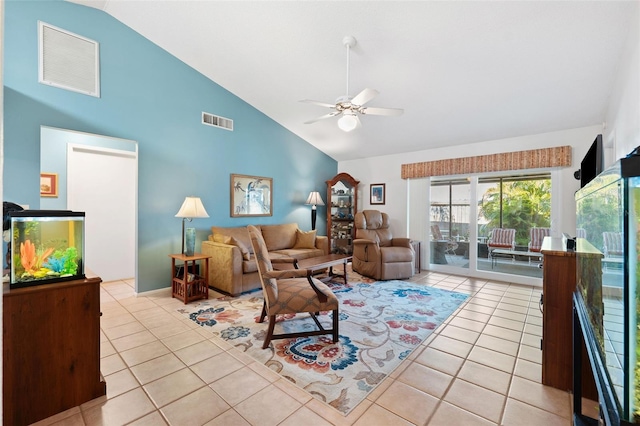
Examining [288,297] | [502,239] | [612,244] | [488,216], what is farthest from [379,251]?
[612,244]

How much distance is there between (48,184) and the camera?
12.6ft

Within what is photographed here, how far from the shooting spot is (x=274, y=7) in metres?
2.86

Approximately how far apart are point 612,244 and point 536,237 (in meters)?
4.46

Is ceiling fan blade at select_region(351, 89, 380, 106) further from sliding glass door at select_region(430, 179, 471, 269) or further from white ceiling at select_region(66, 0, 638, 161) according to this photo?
sliding glass door at select_region(430, 179, 471, 269)

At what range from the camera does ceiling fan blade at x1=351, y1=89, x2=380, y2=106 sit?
2557mm

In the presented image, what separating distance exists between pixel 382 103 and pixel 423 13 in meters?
1.51

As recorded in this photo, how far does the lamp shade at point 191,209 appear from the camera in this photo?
12.4 feet

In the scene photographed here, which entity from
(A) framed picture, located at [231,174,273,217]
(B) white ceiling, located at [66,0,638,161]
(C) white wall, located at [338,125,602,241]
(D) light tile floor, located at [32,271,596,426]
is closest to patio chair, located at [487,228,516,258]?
(C) white wall, located at [338,125,602,241]

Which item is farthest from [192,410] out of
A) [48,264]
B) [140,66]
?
[140,66]

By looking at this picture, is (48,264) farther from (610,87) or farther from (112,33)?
(610,87)

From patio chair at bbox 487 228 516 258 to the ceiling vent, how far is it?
20.7 ft

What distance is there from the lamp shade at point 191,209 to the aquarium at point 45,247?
6.37 feet

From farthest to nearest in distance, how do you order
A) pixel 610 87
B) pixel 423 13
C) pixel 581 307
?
pixel 610 87 < pixel 423 13 < pixel 581 307

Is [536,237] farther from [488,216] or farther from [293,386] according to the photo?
[293,386]
